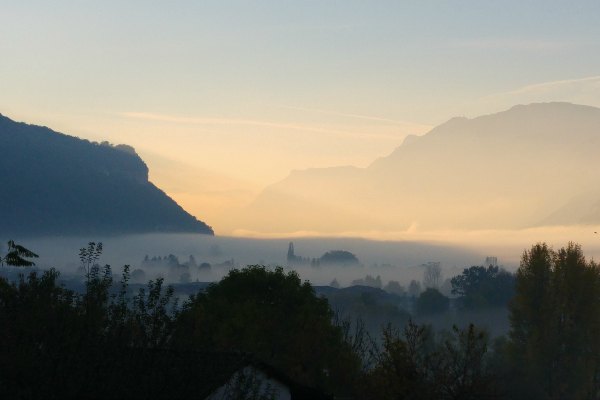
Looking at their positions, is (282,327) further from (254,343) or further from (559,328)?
(559,328)

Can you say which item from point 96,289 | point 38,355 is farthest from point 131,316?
point 38,355

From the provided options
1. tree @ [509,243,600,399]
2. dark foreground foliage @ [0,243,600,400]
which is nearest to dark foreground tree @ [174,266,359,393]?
dark foreground foliage @ [0,243,600,400]

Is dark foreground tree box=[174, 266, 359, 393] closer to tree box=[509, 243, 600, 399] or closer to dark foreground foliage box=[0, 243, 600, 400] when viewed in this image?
→ dark foreground foliage box=[0, 243, 600, 400]

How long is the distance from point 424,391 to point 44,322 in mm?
17942

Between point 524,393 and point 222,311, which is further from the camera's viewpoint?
point 524,393

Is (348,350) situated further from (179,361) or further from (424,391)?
(179,361)

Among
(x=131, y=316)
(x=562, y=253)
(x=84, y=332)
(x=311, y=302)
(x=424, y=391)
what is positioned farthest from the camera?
(x=562, y=253)

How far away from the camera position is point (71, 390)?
27828 mm

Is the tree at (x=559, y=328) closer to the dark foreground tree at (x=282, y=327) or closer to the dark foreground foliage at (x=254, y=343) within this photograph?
the dark foreground foliage at (x=254, y=343)

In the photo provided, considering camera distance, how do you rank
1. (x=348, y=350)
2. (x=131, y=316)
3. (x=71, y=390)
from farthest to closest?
1. (x=348, y=350)
2. (x=131, y=316)
3. (x=71, y=390)

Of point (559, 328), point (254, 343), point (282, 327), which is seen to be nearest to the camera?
point (254, 343)

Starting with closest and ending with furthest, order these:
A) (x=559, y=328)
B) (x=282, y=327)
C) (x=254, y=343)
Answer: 1. (x=254, y=343)
2. (x=282, y=327)
3. (x=559, y=328)

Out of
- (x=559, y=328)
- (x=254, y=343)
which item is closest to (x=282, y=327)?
(x=254, y=343)

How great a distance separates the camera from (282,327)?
2741 inches
